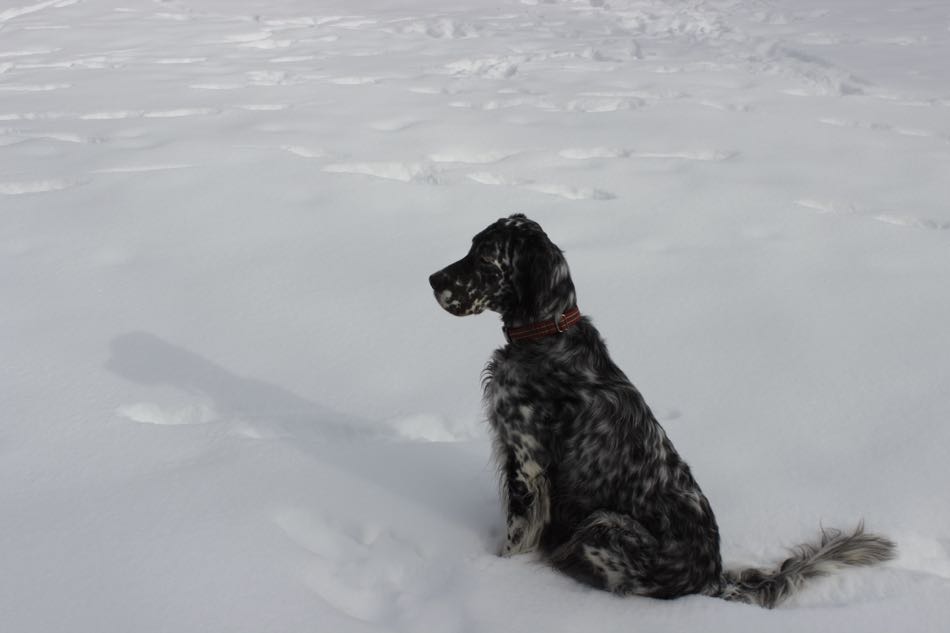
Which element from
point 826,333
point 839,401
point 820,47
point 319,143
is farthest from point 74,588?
point 820,47

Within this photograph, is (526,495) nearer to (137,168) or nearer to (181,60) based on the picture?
(137,168)

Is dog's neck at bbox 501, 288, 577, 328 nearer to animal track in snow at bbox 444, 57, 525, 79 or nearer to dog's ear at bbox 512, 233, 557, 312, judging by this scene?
dog's ear at bbox 512, 233, 557, 312

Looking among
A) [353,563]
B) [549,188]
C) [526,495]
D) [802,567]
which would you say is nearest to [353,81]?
[549,188]

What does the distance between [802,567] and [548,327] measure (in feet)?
3.92

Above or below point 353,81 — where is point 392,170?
below

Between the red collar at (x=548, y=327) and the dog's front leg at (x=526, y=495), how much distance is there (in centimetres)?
35

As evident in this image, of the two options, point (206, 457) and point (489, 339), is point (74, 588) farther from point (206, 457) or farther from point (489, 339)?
point (489, 339)

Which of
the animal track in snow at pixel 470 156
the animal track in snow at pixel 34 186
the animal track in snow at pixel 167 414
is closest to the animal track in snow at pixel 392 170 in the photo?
Result: the animal track in snow at pixel 470 156

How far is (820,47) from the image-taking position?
10430 mm

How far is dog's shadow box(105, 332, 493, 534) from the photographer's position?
10.4 feet

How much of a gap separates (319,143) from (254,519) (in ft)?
14.2

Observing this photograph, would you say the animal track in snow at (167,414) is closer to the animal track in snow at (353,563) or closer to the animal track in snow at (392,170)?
the animal track in snow at (353,563)

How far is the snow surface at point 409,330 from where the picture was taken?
2609 mm

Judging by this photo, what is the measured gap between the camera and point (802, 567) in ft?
9.00
